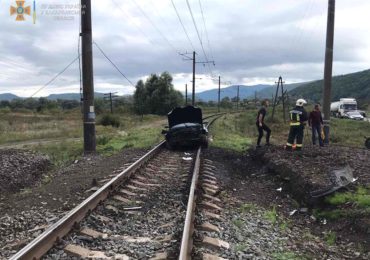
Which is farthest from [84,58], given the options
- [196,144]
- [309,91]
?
[309,91]

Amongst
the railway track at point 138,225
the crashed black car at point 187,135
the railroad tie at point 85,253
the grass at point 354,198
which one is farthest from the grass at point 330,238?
the crashed black car at point 187,135

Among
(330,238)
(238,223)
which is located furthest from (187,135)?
(330,238)

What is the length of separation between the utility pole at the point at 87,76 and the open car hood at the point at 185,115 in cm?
424

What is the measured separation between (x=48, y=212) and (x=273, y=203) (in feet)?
14.1

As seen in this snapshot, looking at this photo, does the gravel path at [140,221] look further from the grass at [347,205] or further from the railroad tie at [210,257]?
the grass at [347,205]

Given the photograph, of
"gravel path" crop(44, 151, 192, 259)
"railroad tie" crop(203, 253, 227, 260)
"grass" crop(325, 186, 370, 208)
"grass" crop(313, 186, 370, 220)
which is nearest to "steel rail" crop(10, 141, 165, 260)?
"gravel path" crop(44, 151, 192, 259)

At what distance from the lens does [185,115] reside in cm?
1948

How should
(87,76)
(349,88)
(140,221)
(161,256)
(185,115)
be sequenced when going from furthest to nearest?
(349,88), (185,115), (87,76), (140,221), (161,256)

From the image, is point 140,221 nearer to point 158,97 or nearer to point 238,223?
point 238,223

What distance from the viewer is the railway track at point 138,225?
16.7 ft

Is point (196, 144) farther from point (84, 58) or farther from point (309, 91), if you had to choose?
point (309, 91)

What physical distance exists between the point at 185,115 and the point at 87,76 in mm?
5131

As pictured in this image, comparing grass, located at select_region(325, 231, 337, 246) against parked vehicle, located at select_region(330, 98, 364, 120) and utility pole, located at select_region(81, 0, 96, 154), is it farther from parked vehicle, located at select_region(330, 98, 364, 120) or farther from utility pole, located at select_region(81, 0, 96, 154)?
parked vehicle, located at select_region(330, 98, 364, 120)

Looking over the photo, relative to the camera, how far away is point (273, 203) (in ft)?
28.7
